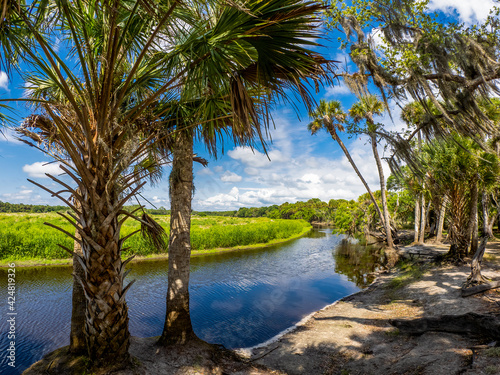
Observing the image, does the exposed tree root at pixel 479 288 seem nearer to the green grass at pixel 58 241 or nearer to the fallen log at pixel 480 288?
the fallen log at pixel 480 288

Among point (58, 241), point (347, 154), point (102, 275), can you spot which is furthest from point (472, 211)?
point (58, 241)

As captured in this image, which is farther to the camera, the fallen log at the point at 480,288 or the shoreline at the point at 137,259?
the shoreline at the point at 137,259

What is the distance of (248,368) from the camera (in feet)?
14.8

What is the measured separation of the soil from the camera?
12.0 ft

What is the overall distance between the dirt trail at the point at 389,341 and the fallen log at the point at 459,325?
0.45 ft

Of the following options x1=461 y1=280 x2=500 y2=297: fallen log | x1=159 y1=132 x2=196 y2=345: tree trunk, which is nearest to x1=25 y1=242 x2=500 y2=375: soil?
x1=461 y1=280 x2=500 y2=297: fallen log

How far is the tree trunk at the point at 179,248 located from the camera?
4.70 metres

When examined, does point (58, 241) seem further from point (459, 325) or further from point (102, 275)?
point (459, 325)

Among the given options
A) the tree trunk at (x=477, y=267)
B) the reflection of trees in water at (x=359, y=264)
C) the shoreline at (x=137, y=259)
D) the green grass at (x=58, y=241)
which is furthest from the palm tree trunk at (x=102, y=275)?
the shoreline at (x=137, y=259)

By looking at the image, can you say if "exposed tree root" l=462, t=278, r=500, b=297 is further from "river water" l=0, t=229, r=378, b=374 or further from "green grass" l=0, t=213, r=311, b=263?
"green grass" l=0, t=213, r=311, b=263

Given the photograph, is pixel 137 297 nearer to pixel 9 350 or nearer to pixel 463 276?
pixel 9 350

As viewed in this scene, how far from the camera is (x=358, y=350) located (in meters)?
5.20

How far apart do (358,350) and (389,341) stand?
720mm

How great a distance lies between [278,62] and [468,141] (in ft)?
33.6
